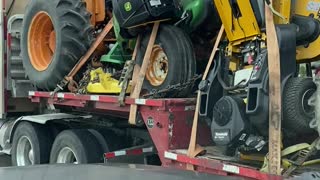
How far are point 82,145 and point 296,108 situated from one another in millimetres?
2839

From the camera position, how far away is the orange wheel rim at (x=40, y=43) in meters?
7.03

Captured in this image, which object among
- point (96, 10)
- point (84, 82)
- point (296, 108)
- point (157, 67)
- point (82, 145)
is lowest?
point (82, 145)

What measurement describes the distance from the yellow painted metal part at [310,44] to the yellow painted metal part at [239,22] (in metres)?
0.35

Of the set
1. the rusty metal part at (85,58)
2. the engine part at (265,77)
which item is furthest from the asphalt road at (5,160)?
the engine part at (265,77)

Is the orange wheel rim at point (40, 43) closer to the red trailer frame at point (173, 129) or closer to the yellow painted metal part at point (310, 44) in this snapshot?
the red trailer frame at point (173, 129)

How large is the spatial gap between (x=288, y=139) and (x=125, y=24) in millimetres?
2008

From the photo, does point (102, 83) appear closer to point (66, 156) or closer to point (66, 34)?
point (66, 34)

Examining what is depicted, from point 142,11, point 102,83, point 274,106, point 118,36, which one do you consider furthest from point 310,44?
point 102,83

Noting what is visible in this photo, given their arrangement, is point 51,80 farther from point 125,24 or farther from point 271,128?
point 271,128

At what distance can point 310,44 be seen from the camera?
4.38m

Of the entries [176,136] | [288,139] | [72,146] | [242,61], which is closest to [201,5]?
[242,61]

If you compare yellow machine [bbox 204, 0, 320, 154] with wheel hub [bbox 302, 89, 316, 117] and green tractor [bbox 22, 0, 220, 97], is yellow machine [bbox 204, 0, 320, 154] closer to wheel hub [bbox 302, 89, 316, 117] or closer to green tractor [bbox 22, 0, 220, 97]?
wheel hub [bbox 302, 89, 316, 117]

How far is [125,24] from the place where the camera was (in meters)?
5.43

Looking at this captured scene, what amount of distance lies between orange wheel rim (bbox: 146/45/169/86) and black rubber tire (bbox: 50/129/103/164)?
1.20 metres
